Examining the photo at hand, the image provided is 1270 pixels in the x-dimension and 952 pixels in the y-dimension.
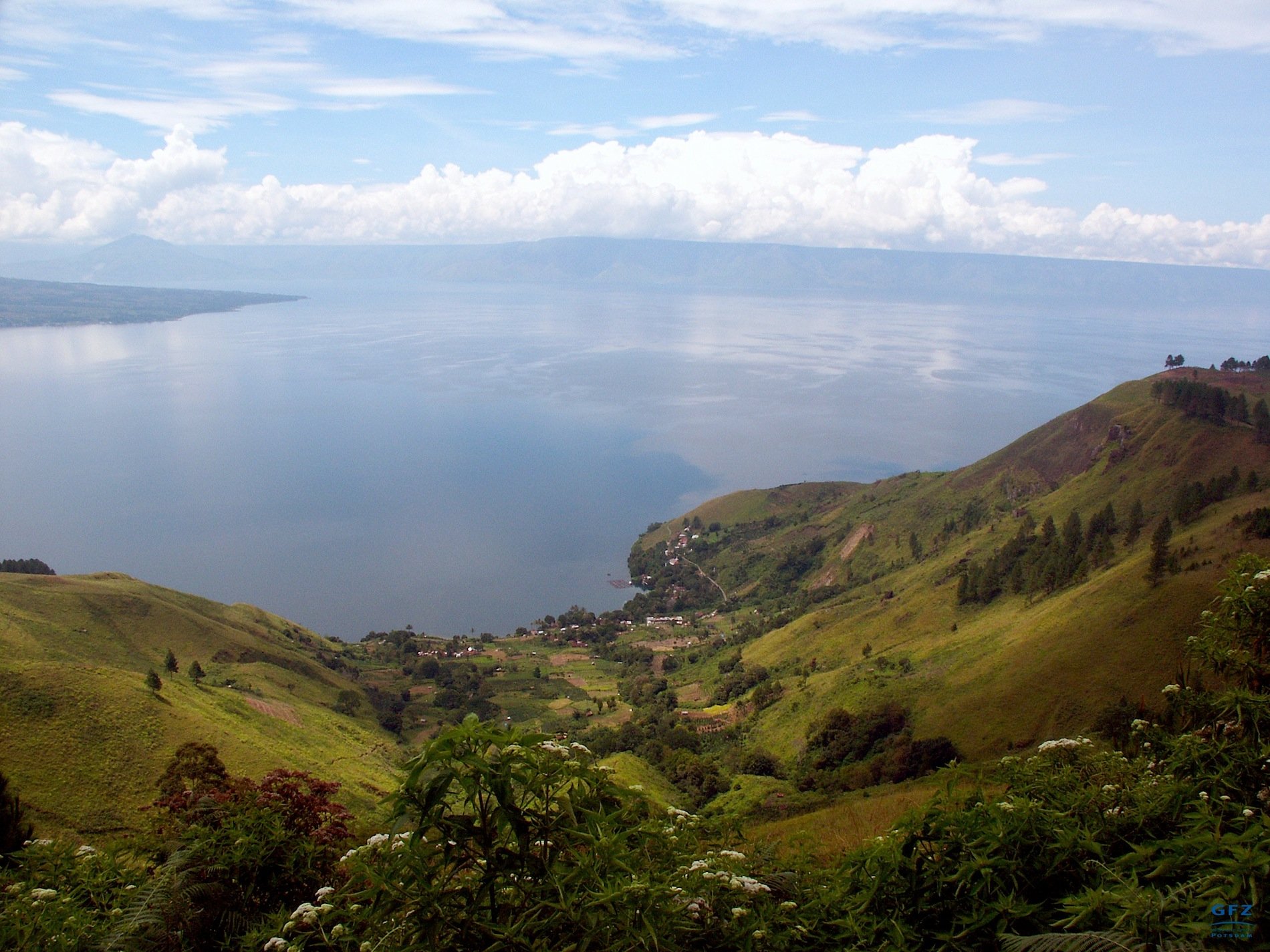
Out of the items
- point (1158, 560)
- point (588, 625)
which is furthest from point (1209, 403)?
point (588, 625)

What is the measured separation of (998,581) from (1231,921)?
1990 inches

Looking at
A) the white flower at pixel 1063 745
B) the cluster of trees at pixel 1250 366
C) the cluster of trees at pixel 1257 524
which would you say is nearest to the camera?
the white flower at pixel 1063 745

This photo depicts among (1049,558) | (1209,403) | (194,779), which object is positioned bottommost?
(1049,558)

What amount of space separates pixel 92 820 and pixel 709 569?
86576mm

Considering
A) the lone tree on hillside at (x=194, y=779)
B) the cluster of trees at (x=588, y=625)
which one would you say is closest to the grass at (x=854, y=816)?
the lone tree on hillside at (x=194, y=779)

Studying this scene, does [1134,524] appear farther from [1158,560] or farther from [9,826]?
[9,826]

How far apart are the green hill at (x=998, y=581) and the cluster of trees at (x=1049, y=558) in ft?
1.03

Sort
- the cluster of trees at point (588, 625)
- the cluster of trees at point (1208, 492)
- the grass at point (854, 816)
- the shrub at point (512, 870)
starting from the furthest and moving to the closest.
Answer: the cluster of trees at point (588, 625)
the cluster of trees at point (1208, 492)
the grass at point (854, 816)
the shrub at point (512, 870)

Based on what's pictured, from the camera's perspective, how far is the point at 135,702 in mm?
25688

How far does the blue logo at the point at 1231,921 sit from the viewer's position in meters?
3.12

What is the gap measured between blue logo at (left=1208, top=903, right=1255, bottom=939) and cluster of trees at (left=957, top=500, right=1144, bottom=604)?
44.6 m

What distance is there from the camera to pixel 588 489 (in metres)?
140

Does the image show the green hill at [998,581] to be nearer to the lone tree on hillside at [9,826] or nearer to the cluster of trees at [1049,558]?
the cluster of trees at [1049,558]

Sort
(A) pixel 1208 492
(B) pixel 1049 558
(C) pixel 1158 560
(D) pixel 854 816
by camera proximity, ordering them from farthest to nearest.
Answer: (B) pixel 1049 558 < (A) pixel 1208 492 < (C) pixel 1158 560 < (D) pixel 854 816
